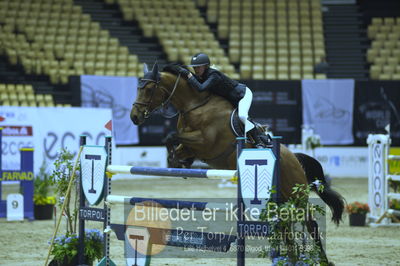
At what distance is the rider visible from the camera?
21.4ft

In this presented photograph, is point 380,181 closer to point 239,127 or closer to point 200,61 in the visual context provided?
point 239,127

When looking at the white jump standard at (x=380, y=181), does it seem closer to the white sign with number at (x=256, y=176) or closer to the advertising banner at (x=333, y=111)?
the white sign with number at (x=256, y=176)

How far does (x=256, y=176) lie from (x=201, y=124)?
205 centimetres

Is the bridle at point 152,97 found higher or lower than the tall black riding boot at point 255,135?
higher

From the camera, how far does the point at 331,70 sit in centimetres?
2202

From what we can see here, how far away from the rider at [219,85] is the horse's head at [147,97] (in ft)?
1.27

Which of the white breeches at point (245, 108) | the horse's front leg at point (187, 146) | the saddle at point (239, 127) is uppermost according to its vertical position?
the white breeches at point (245, 108)

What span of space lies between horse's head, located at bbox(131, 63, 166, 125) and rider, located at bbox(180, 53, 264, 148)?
0.39 m

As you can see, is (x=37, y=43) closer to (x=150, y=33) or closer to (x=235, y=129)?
(x=150, y=33)

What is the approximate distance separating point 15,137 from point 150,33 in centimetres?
900

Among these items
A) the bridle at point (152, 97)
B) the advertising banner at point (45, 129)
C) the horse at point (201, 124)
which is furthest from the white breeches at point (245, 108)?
the advertising banner at point (45, 129)

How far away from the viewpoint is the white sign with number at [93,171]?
5.81m

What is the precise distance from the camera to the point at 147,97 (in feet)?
20.9

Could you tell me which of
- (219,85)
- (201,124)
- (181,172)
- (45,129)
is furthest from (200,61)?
(45,129)
